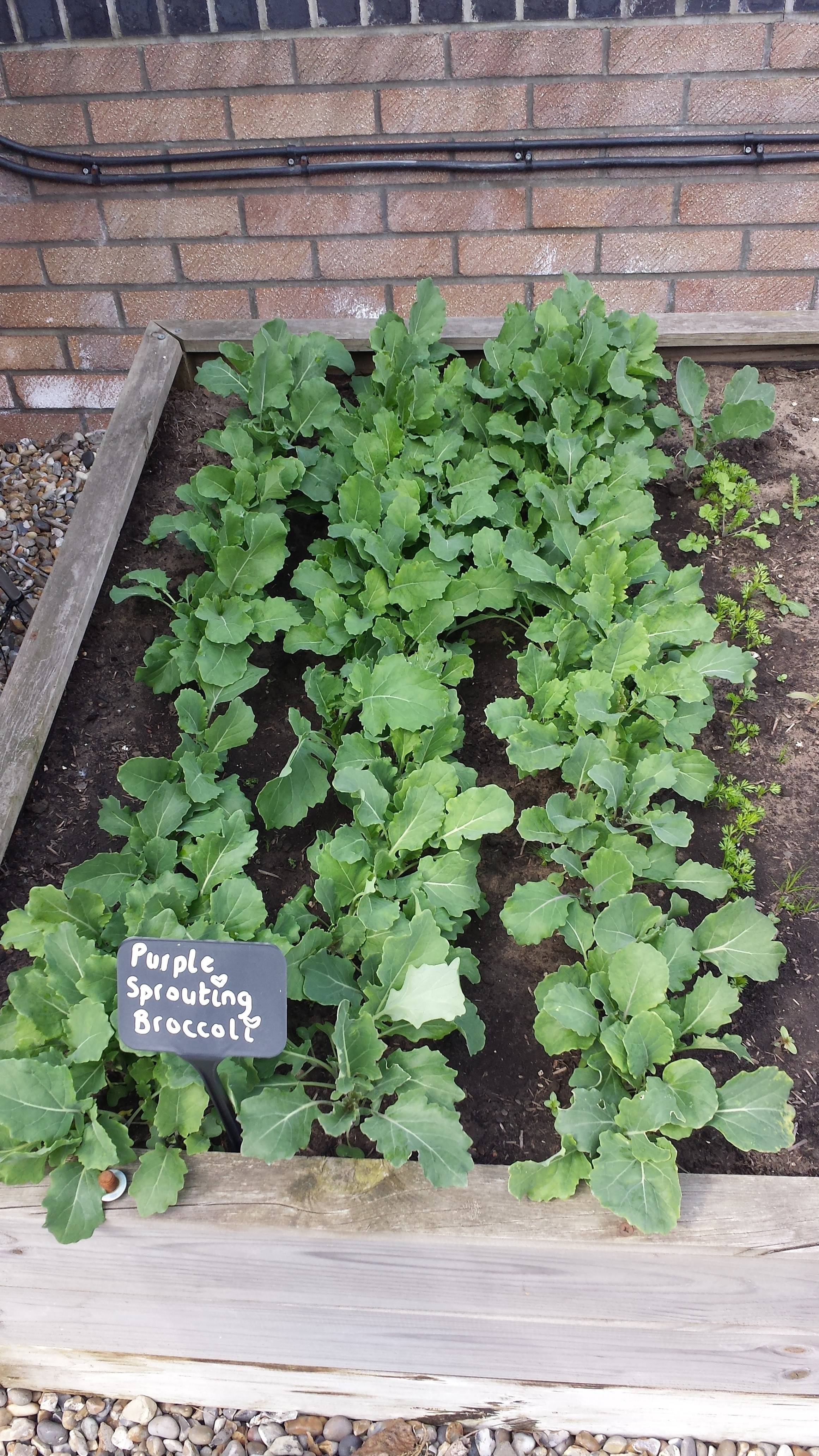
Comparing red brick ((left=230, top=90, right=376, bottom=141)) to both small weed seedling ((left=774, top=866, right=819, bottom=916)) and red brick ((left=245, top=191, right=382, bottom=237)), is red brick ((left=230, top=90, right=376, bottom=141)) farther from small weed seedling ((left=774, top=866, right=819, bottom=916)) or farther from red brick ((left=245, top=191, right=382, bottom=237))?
small weed seedling ((left=774, top=866, right=819, bottom=916))

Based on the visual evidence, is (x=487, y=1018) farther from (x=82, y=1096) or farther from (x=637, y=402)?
(x=637, y=402)

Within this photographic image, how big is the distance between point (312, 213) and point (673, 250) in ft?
3.61

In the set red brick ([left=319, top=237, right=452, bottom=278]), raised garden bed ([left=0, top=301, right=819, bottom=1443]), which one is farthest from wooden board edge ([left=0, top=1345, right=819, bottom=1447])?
red brick ([left=319, top=237, right=452, bottom=278])

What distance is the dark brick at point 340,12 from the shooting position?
2.85 metres

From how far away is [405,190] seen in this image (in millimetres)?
3086

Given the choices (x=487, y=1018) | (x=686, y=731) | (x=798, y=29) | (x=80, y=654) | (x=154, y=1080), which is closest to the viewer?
(x=154, y=1080)

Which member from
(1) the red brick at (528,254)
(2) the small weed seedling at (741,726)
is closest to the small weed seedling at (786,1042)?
(2) the small weed seedling at (741,726)

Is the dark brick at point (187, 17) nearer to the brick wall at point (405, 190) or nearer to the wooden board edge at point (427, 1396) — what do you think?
the brick wall at point (405, 190)

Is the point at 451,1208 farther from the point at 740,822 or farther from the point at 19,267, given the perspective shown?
the point at 19,267

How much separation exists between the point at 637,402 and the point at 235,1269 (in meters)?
2.03

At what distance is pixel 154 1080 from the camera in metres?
1.35

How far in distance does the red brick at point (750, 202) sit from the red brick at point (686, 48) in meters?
0.29

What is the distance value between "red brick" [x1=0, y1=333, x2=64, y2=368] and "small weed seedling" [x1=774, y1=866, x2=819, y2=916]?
2.98m

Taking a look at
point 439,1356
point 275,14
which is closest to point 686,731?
point 439,1356
